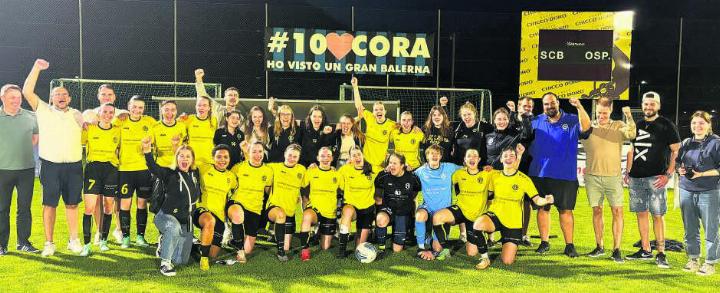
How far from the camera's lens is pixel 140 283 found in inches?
167

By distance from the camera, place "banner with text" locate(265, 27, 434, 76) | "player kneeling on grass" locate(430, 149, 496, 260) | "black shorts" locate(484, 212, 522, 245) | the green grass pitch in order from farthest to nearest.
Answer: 1. "banner with text" locate(265, 27, 434, 76)
2. "player kneeling on grass" locate(430, 149, 496, 260)
3. "black shorts" locate(484, 212, 522, 245)
4. the green grass pitch

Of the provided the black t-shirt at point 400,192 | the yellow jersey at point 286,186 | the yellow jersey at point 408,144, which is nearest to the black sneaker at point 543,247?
the black t-shirt at point 400,192

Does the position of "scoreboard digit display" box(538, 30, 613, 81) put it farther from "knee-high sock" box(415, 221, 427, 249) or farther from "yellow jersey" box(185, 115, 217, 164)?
"yellow jersey" box(185, 115, 217, 164)

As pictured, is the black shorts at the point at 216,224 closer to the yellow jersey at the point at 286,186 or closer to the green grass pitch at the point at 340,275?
the green grass pitch at the point at 340,275

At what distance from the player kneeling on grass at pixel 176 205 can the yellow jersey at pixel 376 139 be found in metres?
2.14

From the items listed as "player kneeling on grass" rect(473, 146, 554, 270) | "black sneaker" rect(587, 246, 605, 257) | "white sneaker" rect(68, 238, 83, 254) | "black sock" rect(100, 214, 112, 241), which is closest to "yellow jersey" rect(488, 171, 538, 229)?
"player kneeling on grass" rect(473, 146, 554, 270)

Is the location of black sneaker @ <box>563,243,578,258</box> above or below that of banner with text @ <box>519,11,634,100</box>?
below

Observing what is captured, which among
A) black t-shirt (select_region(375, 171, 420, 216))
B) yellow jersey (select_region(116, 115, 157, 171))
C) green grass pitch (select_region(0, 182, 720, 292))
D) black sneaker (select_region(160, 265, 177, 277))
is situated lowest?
green grass pitch (select_region(0, 182, 720, 292))

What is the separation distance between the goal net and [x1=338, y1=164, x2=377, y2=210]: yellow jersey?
6924 mm

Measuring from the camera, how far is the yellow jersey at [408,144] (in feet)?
19.5

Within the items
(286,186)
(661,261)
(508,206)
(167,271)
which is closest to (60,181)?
(167,271)

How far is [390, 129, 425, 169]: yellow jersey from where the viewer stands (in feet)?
19.5

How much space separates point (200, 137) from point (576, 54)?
893 cm

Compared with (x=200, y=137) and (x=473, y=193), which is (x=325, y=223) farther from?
(x=200, y=137)
